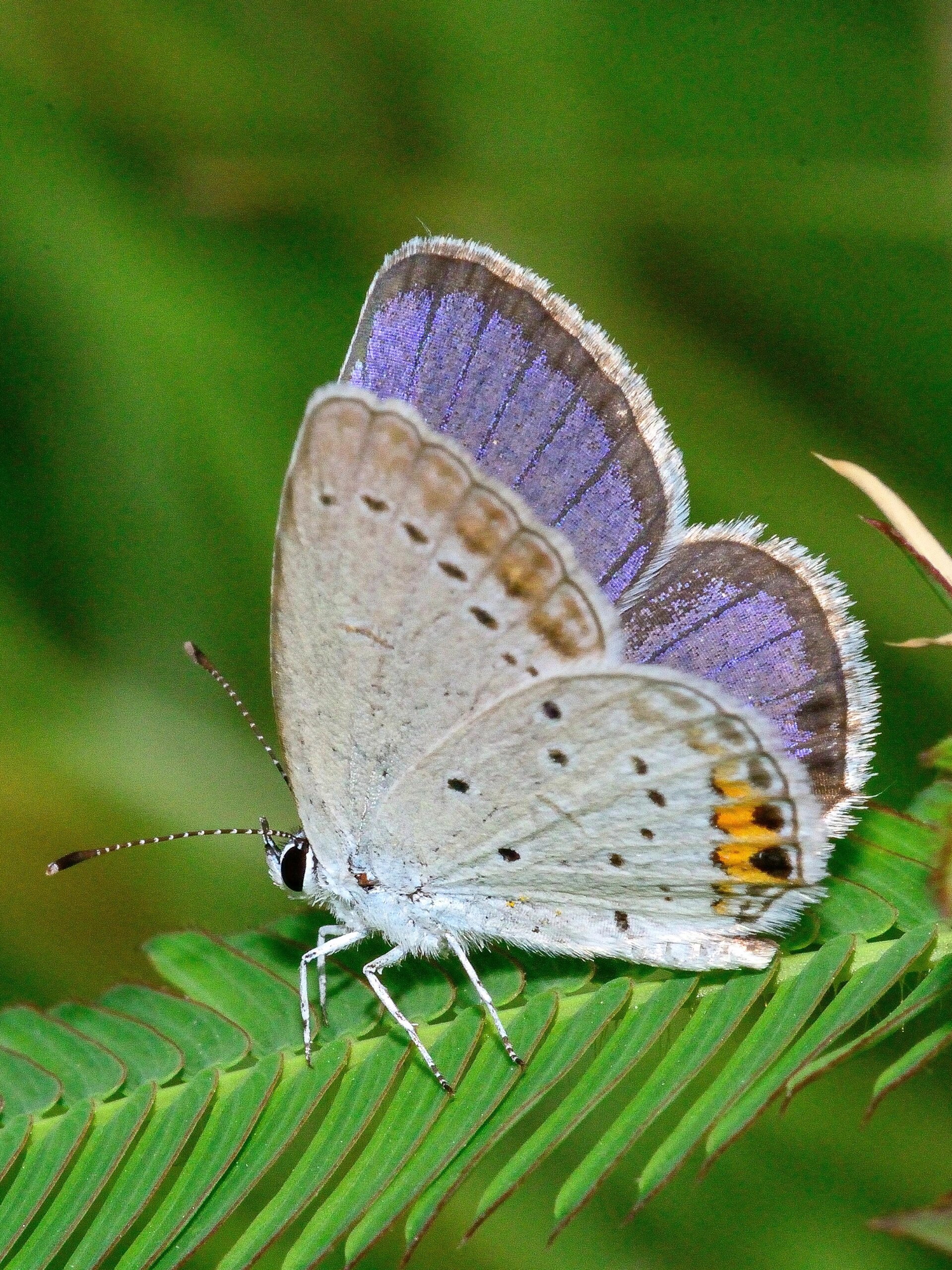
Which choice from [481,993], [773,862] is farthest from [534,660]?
[481,993]

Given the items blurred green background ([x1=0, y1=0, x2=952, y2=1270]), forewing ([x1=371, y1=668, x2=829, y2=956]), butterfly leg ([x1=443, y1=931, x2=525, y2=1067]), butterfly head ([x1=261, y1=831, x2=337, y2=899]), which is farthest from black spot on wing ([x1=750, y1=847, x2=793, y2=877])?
blurred green background ([x1=0, y1=0, x2=952, y2=1270])

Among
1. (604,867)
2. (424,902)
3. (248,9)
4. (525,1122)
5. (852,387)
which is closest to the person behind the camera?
(604,867)

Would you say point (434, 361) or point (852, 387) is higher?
point (434, 361)

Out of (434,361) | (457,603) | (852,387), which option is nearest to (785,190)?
(852,387)

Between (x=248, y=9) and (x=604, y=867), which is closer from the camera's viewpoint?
(x=604, y=867)

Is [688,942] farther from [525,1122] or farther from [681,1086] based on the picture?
[525,1122]

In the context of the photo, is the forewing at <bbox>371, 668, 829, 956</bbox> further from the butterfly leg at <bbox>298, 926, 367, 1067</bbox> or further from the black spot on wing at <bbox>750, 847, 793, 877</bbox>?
the butterfly leg at <bbox>298, 926, 367, 1067</bbox>

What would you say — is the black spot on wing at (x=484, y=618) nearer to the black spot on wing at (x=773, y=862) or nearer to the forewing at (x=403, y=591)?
the forewing at (x=403, y=591)
